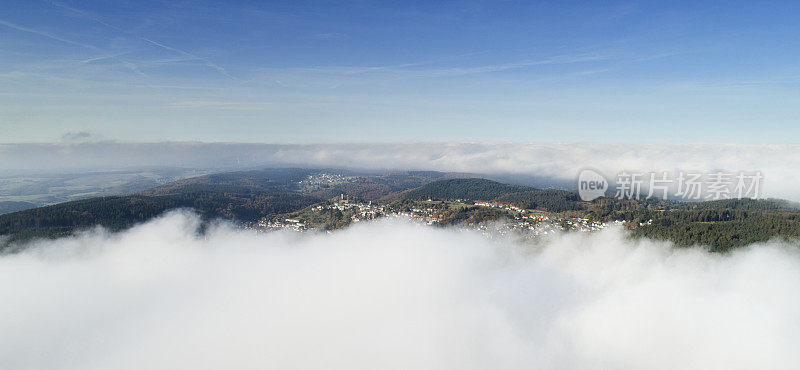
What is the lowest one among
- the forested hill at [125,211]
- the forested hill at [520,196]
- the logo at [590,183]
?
the forested hill at [125,211]

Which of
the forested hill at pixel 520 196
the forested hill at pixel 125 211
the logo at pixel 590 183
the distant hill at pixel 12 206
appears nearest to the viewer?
the forested hill at pixel 125 211

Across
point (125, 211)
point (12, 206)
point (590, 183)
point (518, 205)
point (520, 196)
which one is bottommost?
point (12, 206)

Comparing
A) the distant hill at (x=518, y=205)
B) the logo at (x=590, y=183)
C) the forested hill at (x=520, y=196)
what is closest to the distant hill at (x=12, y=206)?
the distant hill at (x=518, y=205)

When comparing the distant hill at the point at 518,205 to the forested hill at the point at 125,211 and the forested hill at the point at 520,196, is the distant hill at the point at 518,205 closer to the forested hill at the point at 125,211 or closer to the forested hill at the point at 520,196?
the forested hill at the point at 125,211

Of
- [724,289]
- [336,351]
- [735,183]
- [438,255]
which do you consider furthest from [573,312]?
[735,183]

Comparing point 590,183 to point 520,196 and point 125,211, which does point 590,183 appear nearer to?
point 520,196

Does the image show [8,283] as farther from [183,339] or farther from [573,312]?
[573,312]

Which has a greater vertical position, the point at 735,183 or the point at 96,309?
the point at 735,183

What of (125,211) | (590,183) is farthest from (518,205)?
(125,211)

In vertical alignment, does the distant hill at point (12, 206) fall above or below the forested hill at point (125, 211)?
below
